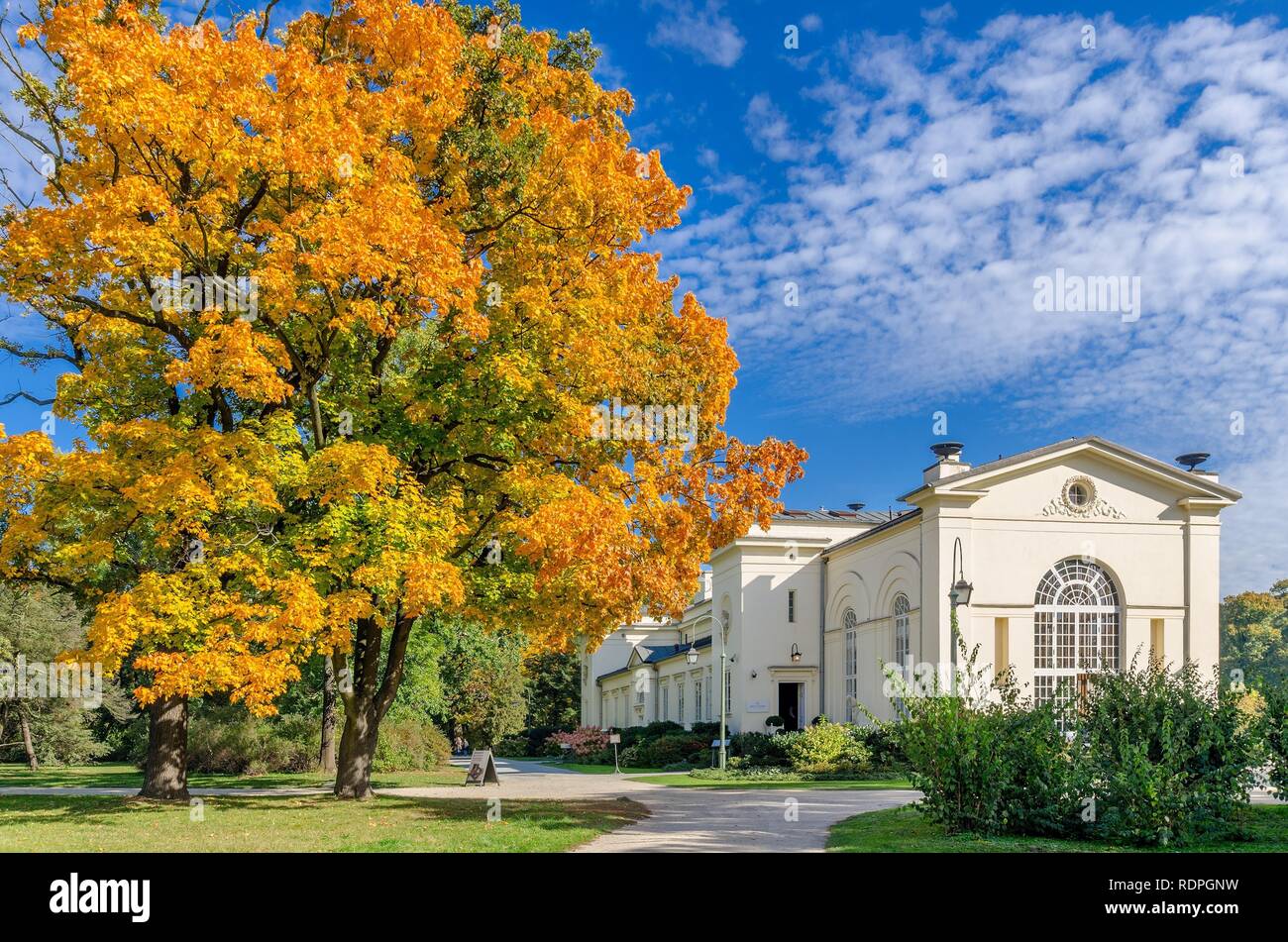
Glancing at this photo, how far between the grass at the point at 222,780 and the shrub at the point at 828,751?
10.2m

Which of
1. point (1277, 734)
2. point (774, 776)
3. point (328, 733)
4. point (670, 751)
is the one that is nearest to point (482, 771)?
point (328, 733)

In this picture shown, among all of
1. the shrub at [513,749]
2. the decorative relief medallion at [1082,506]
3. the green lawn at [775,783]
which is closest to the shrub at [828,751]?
the green lawn at [775,783]

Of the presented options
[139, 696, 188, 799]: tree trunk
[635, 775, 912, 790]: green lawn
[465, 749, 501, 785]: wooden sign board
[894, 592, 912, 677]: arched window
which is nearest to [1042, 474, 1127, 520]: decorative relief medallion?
[894, 592, 912, 677]: arched window

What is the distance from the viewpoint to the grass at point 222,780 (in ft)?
93.0

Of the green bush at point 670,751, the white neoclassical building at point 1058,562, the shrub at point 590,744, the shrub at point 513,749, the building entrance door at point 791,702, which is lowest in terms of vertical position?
the shrub at point 513,749

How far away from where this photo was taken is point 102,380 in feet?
62.9

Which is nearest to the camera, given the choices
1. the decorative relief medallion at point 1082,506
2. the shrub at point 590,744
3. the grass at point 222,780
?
the grass at point 222,780

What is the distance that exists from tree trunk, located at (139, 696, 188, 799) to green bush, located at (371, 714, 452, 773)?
1298 centimetres

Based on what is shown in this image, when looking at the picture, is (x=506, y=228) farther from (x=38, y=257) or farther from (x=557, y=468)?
(x=38, y=257)

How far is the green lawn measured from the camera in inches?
1118

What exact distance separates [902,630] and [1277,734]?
72.8ft

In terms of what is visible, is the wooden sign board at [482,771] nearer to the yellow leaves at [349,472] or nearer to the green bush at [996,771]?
the yellow leaves at [349,472]

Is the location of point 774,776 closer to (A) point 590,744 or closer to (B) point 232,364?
(A) point 590,744

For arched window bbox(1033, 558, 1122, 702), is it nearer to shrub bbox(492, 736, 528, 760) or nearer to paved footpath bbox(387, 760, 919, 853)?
paved footpath bbox(387, 760, 919, 853)
